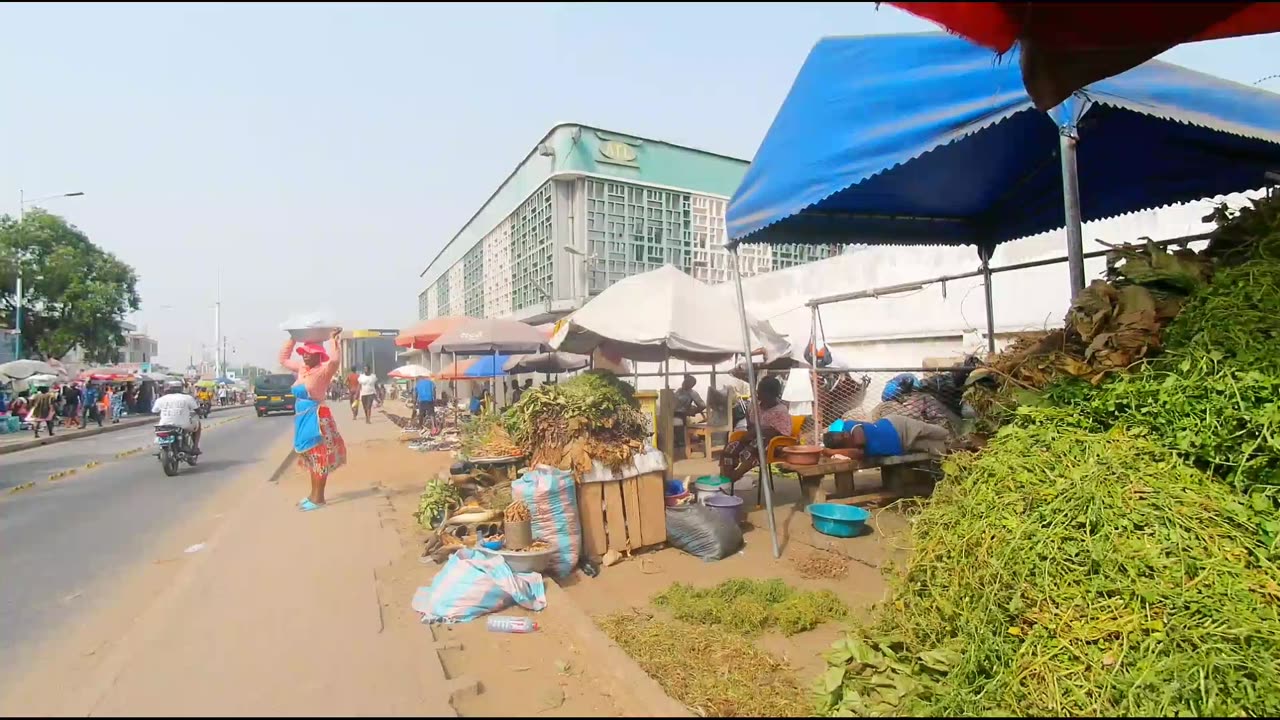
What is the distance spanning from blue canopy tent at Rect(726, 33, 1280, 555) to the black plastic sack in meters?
2.19

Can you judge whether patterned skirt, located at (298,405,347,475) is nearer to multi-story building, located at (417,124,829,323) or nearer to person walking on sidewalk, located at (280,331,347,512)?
person walking on sidewalk, located at (280,331,347,512)

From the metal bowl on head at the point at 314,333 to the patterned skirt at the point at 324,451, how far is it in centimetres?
85

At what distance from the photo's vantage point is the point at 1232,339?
2.67 metres

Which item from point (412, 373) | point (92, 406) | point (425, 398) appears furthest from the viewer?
→ point (92, 406)

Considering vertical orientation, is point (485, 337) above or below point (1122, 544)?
above

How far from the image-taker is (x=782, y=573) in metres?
4.96

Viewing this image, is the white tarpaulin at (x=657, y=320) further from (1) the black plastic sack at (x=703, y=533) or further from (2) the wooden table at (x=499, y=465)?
(1) the black plastic sack at (x=703, y=533)

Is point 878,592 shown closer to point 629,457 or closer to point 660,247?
point 629,457

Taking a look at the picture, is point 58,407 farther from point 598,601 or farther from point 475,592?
point 598,601

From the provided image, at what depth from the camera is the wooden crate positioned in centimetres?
519

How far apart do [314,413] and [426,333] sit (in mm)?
6256

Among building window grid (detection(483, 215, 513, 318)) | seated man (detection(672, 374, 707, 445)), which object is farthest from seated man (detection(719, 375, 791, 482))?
building window grid (detection(483, 215, 513, 318))

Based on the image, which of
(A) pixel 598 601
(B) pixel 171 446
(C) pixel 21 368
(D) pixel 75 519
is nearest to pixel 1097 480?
(A) pixel 598 601

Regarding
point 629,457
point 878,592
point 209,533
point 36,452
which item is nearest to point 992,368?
point 878,592
